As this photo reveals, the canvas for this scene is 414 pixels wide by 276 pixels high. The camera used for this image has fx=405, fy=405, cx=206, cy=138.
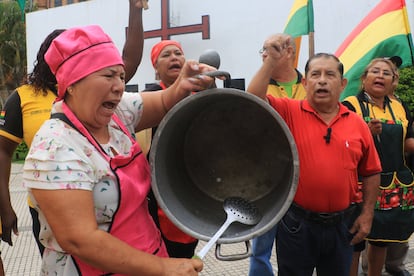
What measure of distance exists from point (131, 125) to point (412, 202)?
240cm

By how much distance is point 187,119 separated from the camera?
4.70 ft

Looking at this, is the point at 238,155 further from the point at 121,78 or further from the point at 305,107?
the point at 305,107

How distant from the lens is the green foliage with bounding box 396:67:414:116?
249 inches

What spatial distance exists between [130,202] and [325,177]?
114 centimetres

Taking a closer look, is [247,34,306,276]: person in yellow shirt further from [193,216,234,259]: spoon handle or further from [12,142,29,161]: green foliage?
[12,142,29,161]: green foliage

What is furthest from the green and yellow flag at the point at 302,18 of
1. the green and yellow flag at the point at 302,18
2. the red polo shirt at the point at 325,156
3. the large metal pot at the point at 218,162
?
the large metal pot at the point at 218,162

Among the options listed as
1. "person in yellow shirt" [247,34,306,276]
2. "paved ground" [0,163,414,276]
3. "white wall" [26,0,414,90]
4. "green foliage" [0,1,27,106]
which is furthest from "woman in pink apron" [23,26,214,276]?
"green foliage" [0,1,27,106]

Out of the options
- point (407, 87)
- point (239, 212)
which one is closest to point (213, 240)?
point (239, 212)

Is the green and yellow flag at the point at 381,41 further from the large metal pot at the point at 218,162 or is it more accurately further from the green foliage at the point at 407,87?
the green foliage at the point at 407,87

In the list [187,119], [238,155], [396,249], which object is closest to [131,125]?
[187,119]

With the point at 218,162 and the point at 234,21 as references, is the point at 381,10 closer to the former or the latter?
the point at 218,162

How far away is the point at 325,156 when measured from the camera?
6.74 feet

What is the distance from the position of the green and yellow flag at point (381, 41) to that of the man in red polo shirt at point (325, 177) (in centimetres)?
139

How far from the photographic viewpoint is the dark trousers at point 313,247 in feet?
6.88
